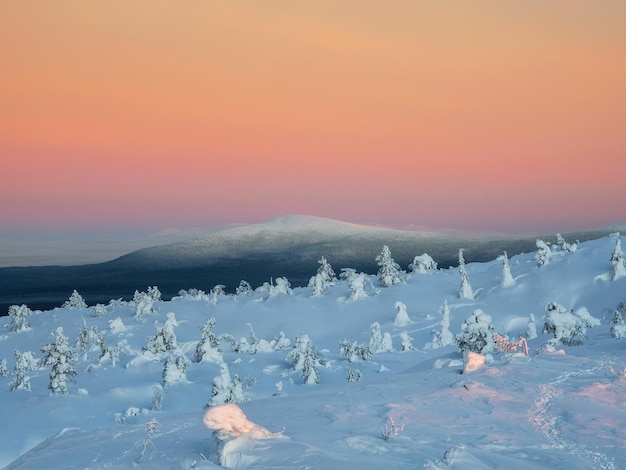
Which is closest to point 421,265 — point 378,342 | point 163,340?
point 378,342

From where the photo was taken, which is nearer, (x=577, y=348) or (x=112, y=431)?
(x=112, y=431)

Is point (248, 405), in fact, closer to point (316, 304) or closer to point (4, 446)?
point (4, 446)

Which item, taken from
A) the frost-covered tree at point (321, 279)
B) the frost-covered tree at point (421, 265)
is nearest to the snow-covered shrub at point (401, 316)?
the frost-covered tree at point (321, 279)

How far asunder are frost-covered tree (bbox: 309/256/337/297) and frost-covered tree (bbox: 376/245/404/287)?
5854 mm

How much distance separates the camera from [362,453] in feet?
28.3

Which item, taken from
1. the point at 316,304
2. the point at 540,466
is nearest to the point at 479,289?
the point at 316,304

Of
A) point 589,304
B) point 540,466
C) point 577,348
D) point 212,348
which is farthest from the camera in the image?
point 589,304

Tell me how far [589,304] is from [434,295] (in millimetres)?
14139

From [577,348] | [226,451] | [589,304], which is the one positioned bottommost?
[589,304]

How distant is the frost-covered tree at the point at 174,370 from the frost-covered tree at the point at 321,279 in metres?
33.3

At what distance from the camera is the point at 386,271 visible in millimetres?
65438

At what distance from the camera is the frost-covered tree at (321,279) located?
6550cm

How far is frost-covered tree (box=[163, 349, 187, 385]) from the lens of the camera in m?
31.0

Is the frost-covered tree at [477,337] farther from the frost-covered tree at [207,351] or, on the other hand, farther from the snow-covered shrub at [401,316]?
the snow-covered shrub at [401,316]
